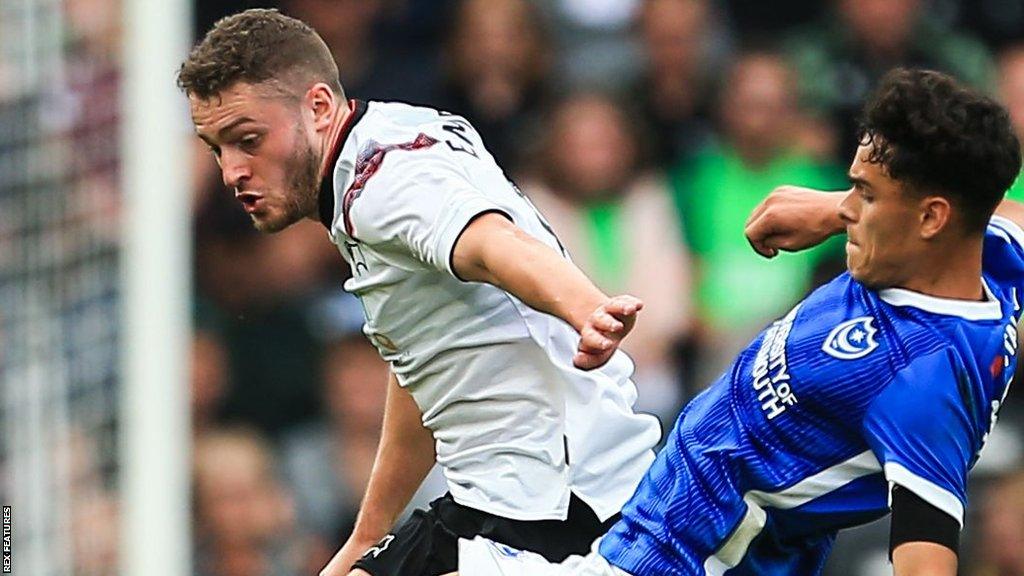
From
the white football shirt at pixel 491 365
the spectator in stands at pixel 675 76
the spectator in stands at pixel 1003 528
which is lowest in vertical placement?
the spectator in stands at pixel 1003 528

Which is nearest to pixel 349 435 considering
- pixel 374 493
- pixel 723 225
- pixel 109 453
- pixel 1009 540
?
pixel 109 453

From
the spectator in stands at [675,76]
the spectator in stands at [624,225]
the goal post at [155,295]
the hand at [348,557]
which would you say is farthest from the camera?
the goal post at [155,295]

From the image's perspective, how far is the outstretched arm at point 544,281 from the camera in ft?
8.76

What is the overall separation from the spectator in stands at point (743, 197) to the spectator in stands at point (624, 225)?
0.09 m

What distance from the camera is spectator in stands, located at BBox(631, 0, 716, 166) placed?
688 centimetres

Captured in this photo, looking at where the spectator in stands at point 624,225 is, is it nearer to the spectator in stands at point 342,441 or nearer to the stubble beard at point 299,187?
the spectator in stands at point 342,441

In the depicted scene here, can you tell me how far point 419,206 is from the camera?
10.3 feet

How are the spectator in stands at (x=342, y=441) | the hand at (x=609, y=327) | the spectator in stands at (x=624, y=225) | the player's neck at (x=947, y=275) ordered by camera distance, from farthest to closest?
the spectator in stands at (x=342, y=441)
the spectator in stands at (x=624, y=225)
the player's neck at (x=947, y=275)
the hand at (x=609, y=327)

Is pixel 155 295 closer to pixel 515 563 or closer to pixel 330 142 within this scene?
pixel 330 142

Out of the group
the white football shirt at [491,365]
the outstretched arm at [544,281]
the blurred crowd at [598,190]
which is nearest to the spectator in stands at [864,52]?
the blurred crowd at [598,190]

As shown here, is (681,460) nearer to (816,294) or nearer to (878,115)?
(816,294)

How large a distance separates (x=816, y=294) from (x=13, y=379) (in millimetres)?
5136

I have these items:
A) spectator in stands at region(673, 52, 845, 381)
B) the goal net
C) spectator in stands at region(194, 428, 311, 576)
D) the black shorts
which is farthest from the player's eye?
the goal net

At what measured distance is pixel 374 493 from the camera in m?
3.91
